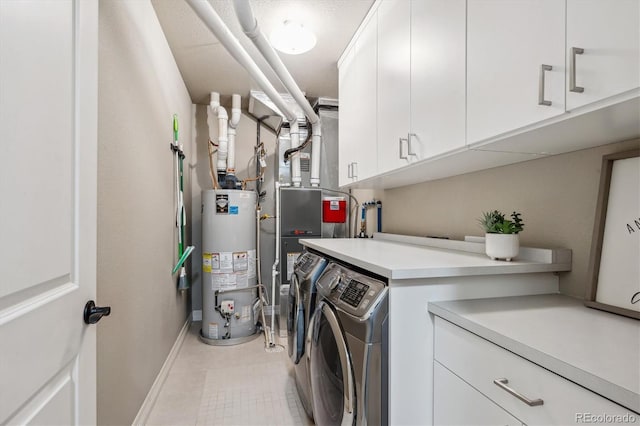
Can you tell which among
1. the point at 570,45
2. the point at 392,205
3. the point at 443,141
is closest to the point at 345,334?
the point at 443,141

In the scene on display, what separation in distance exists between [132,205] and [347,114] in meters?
1.55

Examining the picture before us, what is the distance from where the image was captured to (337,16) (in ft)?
6.03

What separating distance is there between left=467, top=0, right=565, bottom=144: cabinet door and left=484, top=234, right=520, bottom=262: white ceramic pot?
39cm

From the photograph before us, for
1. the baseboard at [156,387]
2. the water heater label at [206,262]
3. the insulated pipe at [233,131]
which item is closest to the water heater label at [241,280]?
the water heater label at [206,262]

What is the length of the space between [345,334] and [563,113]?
92cm

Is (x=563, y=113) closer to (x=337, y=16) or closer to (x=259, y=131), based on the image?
(x=337, y=16)

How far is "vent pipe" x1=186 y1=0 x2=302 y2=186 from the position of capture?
1438mm

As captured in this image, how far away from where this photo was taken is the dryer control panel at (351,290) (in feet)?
3.12

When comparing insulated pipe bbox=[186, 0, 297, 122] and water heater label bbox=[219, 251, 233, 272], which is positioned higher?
insulated pipe bbox=[186, 0, 297, 122]

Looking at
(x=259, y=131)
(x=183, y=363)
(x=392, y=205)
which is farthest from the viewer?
(x=259, y=131)

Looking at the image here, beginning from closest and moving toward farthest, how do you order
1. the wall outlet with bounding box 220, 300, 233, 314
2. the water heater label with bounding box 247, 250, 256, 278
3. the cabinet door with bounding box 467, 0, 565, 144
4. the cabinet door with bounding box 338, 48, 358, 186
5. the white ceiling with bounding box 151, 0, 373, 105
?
the cabinet door with bounding box 467, 0, 565, 144
the white ceiling with bounding box 151, 0, 373, 105
the cabinet door with bounding box 338, 48, 358, 186
the wall outlet with bounding box 220, 300, 233, 314
the water heater label with bounding box 247, 250, 256, 278

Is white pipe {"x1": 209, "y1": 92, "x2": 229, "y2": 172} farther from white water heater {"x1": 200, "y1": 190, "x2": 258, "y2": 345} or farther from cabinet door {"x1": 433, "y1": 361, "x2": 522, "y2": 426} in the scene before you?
cabinet door {"x1": 433, "y1": 361, "x2": 522, "y2": 426}

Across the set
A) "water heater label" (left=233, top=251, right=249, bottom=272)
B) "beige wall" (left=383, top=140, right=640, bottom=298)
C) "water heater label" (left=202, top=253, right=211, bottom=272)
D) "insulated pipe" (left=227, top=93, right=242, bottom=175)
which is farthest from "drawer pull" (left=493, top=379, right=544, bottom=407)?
"insulated pipe" (left=227, top=93, right=242, bottom=175)

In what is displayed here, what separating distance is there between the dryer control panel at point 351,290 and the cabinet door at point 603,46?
73cm
